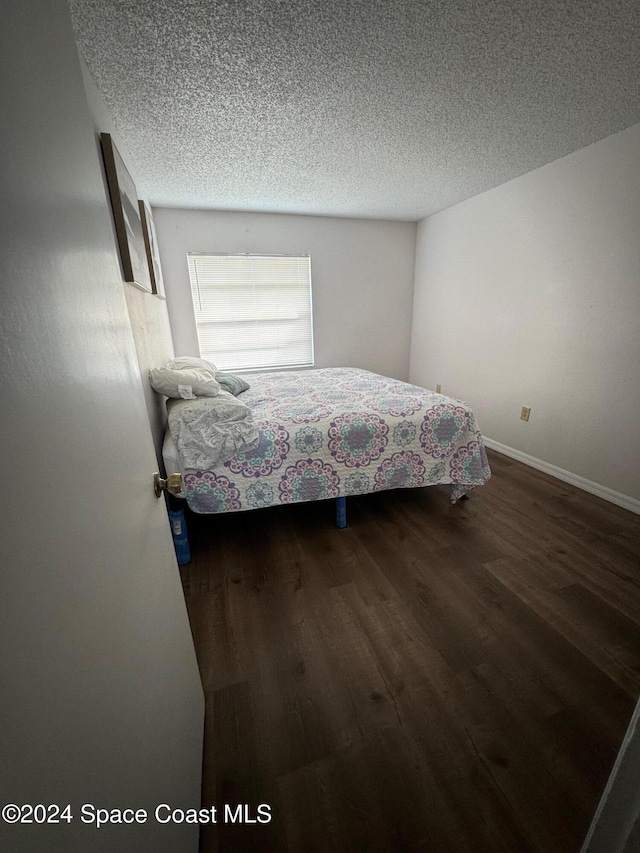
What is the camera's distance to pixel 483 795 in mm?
898

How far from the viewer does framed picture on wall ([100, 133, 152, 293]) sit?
1413mm

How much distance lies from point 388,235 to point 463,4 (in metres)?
2.79

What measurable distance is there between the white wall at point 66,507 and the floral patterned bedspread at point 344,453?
1078mm

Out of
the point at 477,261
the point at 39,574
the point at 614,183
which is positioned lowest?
the point at 39,574

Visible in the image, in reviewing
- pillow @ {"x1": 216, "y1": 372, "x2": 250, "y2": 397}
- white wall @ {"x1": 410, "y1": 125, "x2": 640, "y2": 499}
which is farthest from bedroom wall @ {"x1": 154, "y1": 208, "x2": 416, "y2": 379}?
pillow @ {"x1": 216, "y1": 372, "x2": 250, "y2": 397}

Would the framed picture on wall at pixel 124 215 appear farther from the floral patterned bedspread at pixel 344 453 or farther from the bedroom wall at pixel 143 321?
the floral patterned bedspread at pixel 344 453

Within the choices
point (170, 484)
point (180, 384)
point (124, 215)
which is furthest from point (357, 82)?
point (170, 484)

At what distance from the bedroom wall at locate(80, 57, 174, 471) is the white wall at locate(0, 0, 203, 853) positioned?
98 cm

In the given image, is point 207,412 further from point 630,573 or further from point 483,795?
point 630,573

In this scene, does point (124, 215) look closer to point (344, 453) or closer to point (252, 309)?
point (344, 453)

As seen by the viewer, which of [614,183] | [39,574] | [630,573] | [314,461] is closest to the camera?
[39,574]

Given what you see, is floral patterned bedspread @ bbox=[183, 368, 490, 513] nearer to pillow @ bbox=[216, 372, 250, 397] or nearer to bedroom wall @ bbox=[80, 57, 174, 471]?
pillow @ bbox=[216, 372, 250, 397]

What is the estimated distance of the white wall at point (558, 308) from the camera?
207 cm

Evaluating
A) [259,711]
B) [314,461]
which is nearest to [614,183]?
[314,461]
